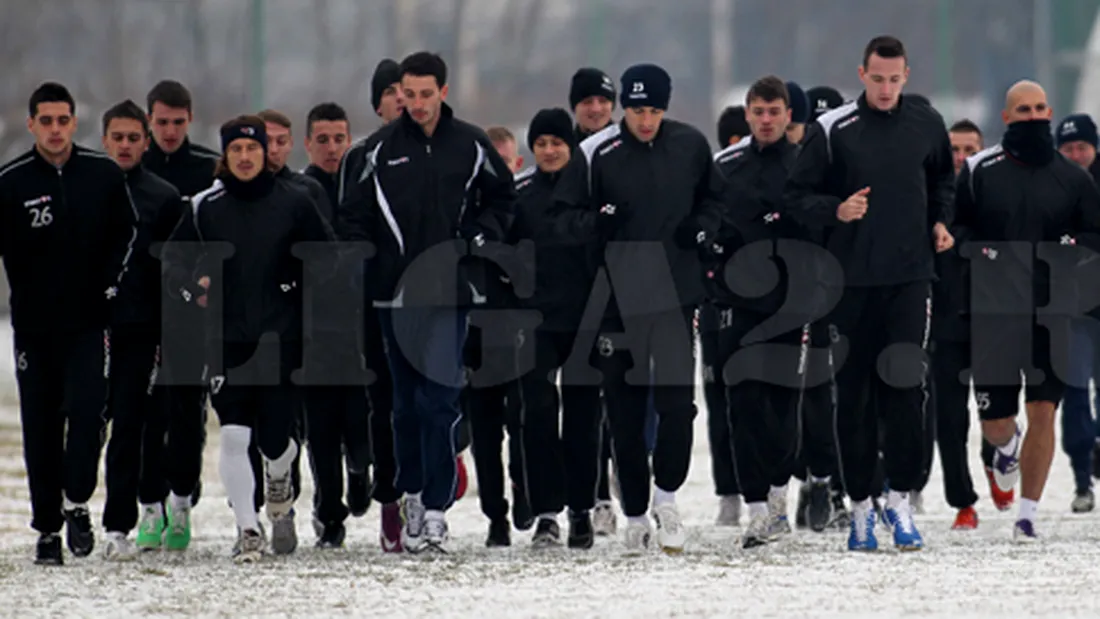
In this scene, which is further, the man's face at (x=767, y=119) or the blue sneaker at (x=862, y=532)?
the man's face at (x=767, y=119)

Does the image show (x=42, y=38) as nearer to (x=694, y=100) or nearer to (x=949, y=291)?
(x=694, y=100)

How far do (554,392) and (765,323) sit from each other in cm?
110

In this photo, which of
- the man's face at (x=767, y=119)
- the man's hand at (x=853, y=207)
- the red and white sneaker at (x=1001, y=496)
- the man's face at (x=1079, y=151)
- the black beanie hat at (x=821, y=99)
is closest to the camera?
the man's hand at (x=853, y=207)

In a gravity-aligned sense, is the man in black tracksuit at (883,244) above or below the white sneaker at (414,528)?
above

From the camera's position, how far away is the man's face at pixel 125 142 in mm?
10562

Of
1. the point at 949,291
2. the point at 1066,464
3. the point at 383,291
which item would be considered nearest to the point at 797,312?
the point at 949,291

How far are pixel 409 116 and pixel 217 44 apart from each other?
23149mm

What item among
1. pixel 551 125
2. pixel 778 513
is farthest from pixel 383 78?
pixel 778 513

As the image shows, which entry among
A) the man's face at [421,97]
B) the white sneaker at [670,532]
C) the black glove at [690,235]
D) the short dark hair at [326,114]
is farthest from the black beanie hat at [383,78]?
the white sneaker at [670,532]

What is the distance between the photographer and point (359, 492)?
→ 11.3 m

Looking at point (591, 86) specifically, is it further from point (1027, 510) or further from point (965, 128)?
point (1027, 510)

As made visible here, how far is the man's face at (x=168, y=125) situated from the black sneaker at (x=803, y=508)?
349cm

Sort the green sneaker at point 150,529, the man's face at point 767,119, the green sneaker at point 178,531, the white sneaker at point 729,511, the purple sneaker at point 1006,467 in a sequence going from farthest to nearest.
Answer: the white sneaker at point 729,511 < the purple sneaker at point 1006,467 < the man's face at point 767,119 < the green sneaker at point 178,531 < the green sneaker at point 150,529

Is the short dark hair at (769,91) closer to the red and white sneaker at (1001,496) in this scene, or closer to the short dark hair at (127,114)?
the red and white sneaker at (1001,496)
